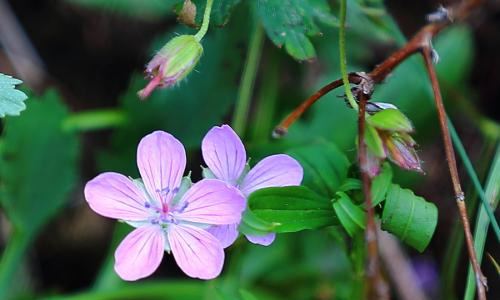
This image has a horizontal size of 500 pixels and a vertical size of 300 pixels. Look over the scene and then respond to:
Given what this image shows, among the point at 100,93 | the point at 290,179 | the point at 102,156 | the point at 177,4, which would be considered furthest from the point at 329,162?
the point at 100,93

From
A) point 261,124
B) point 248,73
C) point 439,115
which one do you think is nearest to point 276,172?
point 439,115

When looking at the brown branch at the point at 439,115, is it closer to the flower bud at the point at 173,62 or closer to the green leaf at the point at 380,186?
the green leaf at the point at 380,186

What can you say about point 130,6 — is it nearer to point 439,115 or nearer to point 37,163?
point 37,163

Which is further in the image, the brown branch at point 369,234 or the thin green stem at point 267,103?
the thin green stem at point 267,103

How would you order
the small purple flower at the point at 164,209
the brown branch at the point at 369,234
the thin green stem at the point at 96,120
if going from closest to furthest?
the brown branch at the point at 369,234 → the small purple flower at the point at 164,209 → the thin green stem at the point at 96,120

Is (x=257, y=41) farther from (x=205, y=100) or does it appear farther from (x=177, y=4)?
(x=177, y=4)

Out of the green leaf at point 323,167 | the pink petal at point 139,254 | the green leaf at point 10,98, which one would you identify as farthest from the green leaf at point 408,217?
the green leaf at point 10,98
